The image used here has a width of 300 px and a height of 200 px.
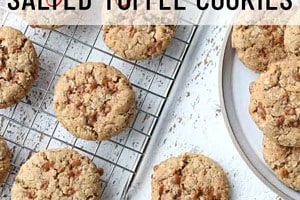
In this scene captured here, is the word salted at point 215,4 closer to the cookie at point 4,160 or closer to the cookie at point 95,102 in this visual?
the cookie at point 95,102

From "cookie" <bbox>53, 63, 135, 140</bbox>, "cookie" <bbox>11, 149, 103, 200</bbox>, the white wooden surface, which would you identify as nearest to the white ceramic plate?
the white wooden surface

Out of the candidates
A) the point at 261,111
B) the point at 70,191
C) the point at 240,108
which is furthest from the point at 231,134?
the point at 70,191

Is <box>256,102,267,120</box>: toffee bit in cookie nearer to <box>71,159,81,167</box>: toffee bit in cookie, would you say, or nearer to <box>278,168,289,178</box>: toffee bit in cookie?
<box>278,168,289,178</box>: toffee bit in cookie

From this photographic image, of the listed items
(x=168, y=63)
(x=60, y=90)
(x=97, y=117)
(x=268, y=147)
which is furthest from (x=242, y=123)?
(x=60, y=90)

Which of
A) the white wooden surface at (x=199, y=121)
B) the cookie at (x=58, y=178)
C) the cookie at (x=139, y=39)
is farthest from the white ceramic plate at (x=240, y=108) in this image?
the cookie at (x=58, y=178)

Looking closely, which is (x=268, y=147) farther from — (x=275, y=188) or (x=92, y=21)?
(x=92, y=21)
